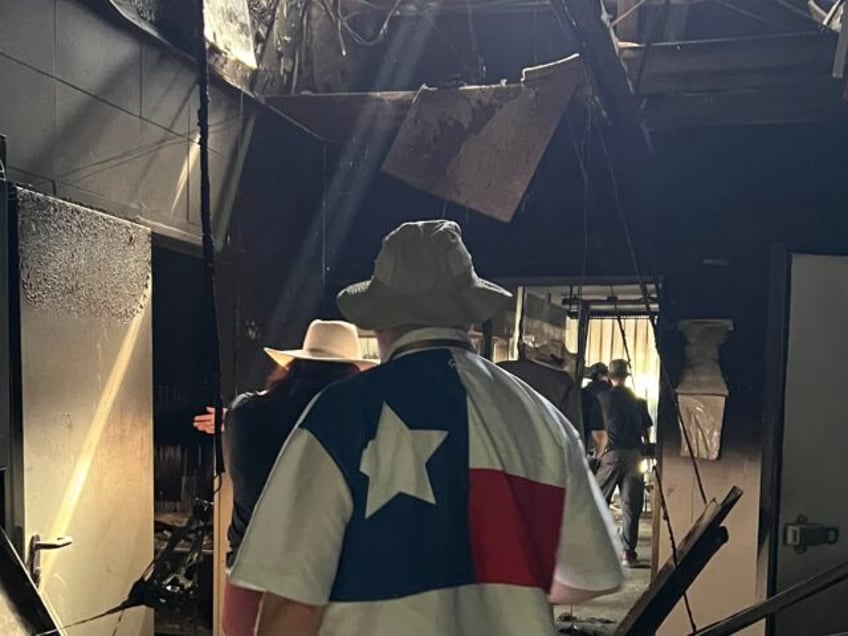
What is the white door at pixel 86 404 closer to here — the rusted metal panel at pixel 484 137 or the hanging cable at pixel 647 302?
the rusted metal panel at pixel 484 137

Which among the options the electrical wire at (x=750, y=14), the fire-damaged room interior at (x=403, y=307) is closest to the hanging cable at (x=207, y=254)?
the fire-damaged room interior at (x=403, y=307)


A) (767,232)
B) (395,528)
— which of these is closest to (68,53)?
(395,528)

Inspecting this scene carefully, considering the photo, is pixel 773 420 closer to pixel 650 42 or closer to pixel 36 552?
pixel 650 42

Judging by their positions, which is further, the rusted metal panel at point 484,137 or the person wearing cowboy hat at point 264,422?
the rusted metal panel at point 484,137

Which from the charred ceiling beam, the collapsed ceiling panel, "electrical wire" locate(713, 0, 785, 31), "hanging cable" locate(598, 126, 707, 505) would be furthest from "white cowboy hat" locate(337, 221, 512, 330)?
"electrical wire" locate(713, 0, 785, 31)

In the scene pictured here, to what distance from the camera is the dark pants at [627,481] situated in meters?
6.49

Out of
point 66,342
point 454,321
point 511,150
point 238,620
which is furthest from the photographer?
point 511,150

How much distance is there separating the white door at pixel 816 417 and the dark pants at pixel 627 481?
8.68 feet

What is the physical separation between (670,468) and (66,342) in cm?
293

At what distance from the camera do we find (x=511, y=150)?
3.50m

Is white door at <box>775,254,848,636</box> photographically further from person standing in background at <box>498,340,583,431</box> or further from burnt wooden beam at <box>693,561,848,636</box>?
burnt wooden beam at <box>693,561,848,636</box>

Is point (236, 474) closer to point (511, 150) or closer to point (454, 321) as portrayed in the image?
point (454, 321)

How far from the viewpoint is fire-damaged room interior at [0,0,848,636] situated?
1.39 metres

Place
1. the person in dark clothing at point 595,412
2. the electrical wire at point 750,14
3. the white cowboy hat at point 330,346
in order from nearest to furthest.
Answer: the white cowboy hat at point 330,346 < the electrical wire at point 750,14 < the person in dark clothing at point 595,412
